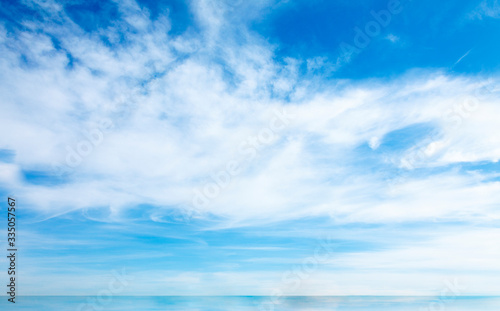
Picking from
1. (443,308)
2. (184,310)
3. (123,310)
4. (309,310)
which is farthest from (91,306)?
(443,308)

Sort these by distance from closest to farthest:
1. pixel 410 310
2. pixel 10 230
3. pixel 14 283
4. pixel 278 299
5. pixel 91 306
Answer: pixel 10 230 → pixel 14 283 → pixel 410 310 → pixel 91 306 → pixel 278 299

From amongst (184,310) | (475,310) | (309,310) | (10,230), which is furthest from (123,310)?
(475,310)

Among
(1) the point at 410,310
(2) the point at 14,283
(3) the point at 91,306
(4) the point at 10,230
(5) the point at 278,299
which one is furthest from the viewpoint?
(5) the point at 278,299

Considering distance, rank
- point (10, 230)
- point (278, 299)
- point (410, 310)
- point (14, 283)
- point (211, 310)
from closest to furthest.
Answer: point (10, 230)
point (14, 283)
point (211, 310)
point (410, 310)
point (278, 299)

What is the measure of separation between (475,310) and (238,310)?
3735 centimetres

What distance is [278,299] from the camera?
251 ft

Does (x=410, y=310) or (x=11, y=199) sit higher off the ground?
(x=11, y=199)

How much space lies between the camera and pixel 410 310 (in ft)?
171

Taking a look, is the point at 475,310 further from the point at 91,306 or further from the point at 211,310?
the point at 91,306

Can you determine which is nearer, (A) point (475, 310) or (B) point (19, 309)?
(B) point (19, 309)

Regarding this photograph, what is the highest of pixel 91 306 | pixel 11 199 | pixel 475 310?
pixel 11 199

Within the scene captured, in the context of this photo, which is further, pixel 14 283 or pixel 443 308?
pixel 443 308

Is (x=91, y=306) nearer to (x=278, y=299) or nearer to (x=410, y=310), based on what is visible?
(x=278, y=299)

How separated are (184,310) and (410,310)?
3482cm
